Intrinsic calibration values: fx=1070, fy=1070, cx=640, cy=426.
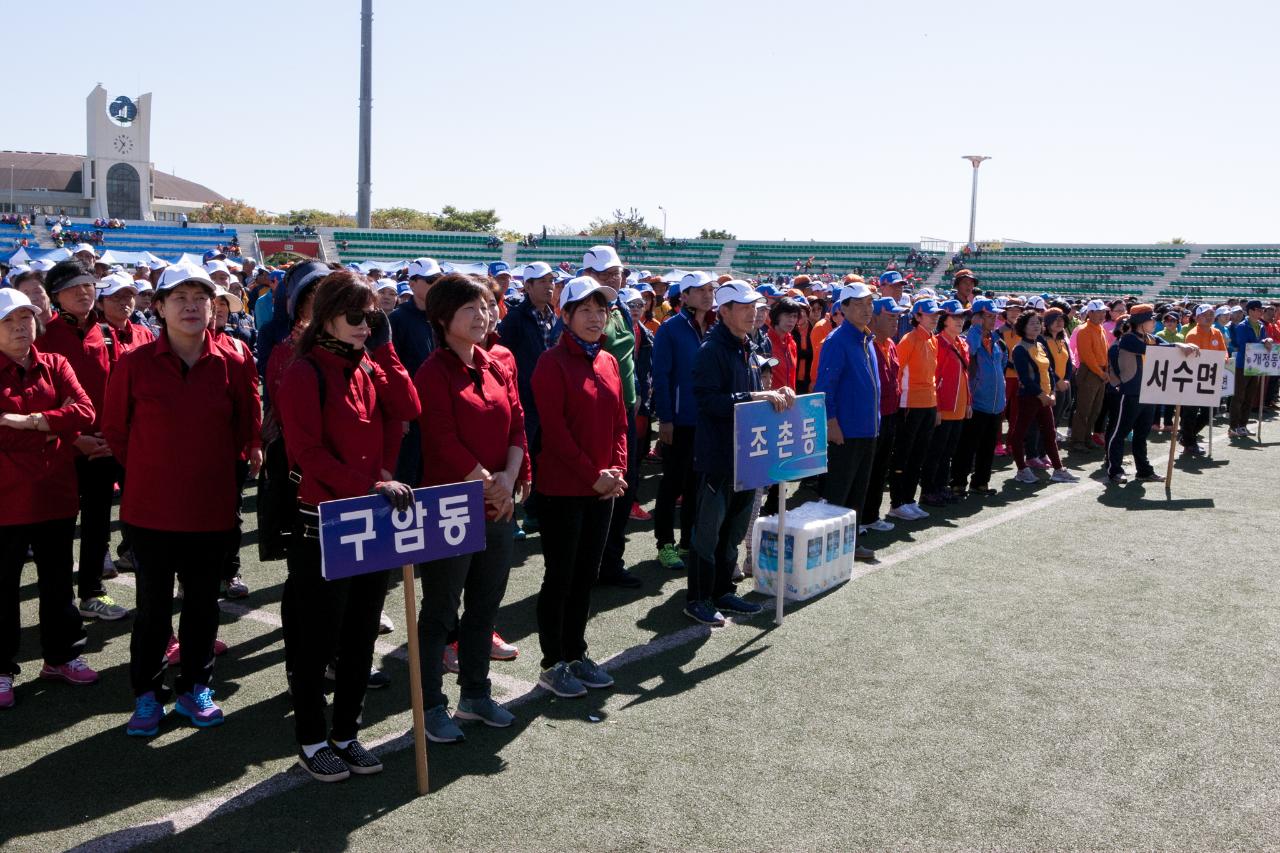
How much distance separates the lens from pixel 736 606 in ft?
20.5

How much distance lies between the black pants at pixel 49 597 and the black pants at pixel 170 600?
71 centimetres

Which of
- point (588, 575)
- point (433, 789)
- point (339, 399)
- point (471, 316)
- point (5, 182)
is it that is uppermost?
point (5, 182)

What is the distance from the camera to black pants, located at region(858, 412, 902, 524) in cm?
835

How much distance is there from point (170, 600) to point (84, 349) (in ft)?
5.82

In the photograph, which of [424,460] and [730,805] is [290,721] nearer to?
[424,460]

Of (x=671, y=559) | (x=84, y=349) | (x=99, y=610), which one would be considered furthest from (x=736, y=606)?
(x=84, y=349)

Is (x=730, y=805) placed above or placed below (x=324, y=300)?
below

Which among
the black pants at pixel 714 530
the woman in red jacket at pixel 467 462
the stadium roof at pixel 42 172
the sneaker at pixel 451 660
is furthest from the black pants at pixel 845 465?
the stadium roof at pixel 42 172

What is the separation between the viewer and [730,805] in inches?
154

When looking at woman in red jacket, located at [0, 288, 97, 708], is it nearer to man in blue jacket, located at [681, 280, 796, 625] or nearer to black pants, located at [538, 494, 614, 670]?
black pants, located at [538, 494, 614, 670]

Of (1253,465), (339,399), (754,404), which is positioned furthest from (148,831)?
(1253,465)

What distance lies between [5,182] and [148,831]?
100 metres

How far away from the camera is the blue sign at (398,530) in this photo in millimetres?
3635

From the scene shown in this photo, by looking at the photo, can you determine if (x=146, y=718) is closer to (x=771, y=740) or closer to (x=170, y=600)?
(x=170, y=600)
